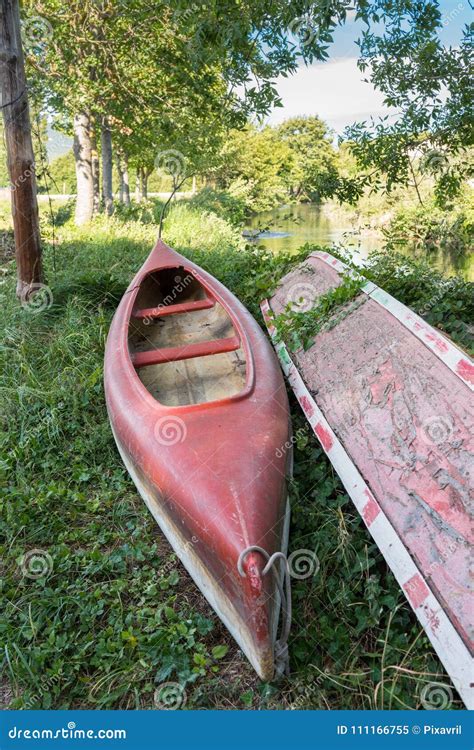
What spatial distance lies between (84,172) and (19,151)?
6250mm

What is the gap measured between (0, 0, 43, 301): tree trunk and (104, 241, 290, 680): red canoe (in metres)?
1.81

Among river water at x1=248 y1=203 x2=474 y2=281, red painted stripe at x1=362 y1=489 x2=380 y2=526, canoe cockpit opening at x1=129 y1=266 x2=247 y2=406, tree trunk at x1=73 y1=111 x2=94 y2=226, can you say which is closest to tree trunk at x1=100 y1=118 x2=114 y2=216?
tree trunk at x1=73 y1=111 x2=94 y2=226

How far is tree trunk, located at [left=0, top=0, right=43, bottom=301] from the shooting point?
4793mm

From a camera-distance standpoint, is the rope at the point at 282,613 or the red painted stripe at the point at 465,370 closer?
the rope at the point at 282,613

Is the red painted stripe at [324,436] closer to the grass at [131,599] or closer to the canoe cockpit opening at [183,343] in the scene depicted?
the grass at [131,599]

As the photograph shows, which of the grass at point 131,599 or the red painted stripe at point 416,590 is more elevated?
the red painted stripe at point 416,590

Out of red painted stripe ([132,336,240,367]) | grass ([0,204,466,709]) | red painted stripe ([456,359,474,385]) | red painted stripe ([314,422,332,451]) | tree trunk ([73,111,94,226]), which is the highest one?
tree trunk ([73,111,94,226])

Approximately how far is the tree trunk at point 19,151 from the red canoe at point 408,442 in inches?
125

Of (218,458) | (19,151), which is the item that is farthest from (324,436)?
(19,151)

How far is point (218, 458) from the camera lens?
251cm

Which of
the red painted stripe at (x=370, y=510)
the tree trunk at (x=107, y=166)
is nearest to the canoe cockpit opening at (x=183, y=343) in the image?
the red painted stripe at (x=370, y=510)

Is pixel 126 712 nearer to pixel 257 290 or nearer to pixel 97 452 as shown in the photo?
pixel 97 452

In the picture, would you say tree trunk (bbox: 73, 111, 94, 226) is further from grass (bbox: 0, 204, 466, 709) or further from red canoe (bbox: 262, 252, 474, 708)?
red canoe (bbox: 262, 252, 474, 708)

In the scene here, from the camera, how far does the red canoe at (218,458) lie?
214cm
